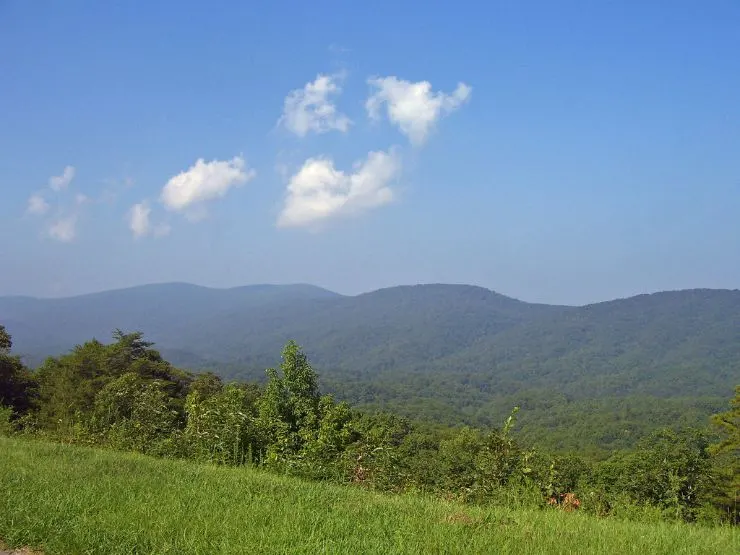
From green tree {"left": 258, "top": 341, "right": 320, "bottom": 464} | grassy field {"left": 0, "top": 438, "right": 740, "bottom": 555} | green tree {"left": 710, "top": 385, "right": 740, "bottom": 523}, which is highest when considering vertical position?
green tree {"left": 258, "top": 341, "right": 320, "bottom": 464}

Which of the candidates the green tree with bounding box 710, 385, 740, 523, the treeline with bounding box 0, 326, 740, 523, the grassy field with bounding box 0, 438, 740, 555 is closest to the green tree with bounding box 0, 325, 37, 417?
the treeline with bounding box 0, 326, 740, 523

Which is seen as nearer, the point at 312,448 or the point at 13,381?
the point at 312,448

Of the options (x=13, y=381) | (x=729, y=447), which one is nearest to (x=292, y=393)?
(x=729, y=447)

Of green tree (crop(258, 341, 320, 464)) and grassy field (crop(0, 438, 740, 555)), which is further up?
green tree (crop(258, 341, 320, 464))

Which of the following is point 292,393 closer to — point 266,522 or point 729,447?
point 266,522

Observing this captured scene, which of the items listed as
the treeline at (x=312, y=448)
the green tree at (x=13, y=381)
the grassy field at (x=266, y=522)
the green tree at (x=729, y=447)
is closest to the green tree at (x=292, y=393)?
the treeline at (x=312, y=448)

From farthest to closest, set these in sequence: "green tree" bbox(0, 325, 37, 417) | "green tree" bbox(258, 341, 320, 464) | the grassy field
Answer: "green tree" bbox(0, 325, 37, 417) < "green tree" bbox(258, 341, 320, 464) < the grassy field

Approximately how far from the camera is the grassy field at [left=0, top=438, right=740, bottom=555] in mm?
4707

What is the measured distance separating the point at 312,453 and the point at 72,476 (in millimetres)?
3046

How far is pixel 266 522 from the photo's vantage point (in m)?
5.26

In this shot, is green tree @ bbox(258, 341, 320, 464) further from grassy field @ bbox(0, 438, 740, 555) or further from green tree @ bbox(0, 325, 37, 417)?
green tree @ bbox(0, 325, 37, 417)

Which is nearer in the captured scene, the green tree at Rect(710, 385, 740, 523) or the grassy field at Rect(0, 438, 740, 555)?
the grassy field at Rect(0, 438, 740, 555)

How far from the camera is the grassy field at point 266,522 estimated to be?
471cm

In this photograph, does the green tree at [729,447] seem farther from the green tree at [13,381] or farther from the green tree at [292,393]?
the green tree at [13,381]
